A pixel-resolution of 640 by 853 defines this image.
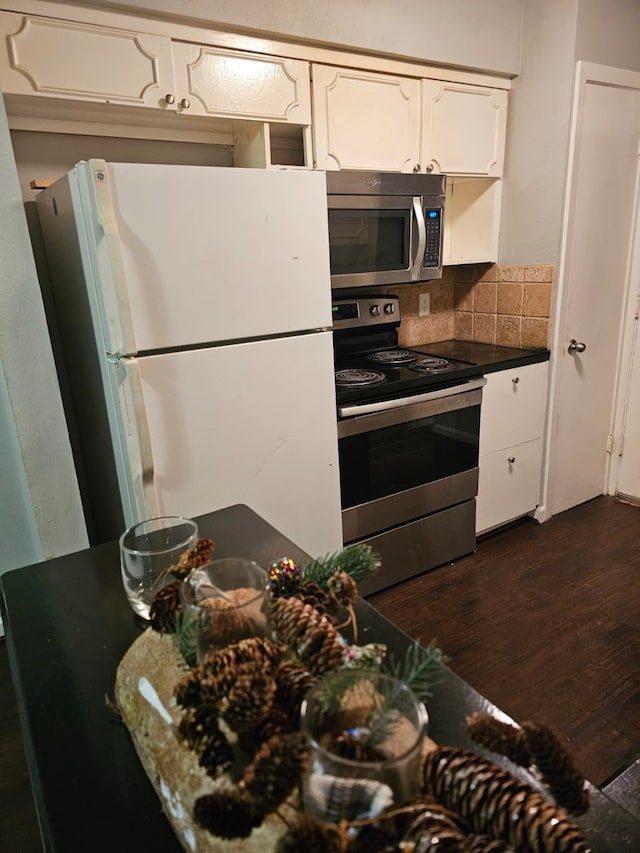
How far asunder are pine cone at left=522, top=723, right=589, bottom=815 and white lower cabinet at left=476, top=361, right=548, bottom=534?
6.90ft

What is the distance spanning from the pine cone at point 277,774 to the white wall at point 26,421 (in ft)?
5.49

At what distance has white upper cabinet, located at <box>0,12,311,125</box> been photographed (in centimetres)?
154

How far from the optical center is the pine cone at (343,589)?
67 centimetres

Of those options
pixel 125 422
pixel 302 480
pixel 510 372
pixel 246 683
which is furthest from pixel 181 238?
pixel 510 372

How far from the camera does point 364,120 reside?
2.12 meters

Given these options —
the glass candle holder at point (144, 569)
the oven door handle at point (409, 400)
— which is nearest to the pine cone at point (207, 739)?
the glass candle holder at point (144, 569)

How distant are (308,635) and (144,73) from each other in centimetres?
182

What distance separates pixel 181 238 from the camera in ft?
4.79

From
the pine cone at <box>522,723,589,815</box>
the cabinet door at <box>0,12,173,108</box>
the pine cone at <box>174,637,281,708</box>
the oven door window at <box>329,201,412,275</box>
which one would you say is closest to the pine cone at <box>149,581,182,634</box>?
the pine cone at <box>174,637,281,708</box>

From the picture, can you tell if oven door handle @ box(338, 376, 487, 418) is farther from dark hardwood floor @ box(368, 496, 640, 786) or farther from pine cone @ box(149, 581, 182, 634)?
pine cone @ box(149, 581, 182, 634)

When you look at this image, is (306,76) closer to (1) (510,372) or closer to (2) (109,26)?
(2) (109,26)

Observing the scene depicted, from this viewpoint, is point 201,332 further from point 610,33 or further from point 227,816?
point 610,33

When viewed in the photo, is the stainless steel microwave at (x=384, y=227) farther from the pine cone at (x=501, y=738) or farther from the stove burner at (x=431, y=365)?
the pine cone at (x=501, y=738)

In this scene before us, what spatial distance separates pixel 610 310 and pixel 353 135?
1639 millimetres
